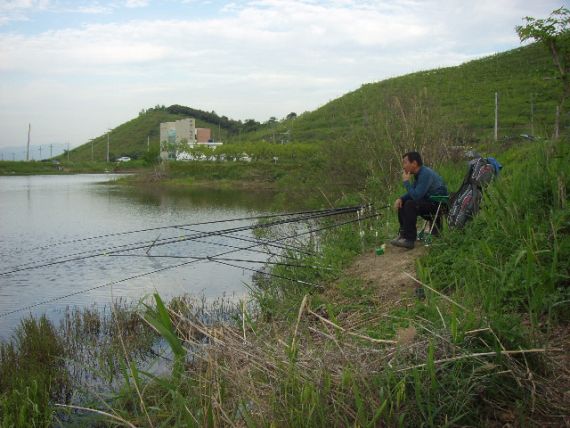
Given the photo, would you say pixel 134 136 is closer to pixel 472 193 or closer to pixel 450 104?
pixel 450 104

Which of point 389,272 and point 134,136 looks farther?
point 134,136

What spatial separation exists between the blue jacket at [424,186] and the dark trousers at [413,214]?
0.27ft

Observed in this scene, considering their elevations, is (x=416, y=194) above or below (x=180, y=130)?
below

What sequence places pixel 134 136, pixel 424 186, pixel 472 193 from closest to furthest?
pixel 472 193 → pixel 424 186 → pixel 134 136

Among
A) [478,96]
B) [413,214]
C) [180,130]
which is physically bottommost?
[413,214]

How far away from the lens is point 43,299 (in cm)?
970

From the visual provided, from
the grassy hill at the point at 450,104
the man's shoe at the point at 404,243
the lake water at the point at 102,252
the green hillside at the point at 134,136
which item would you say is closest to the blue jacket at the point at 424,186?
the man's shoe at the point at 404,243

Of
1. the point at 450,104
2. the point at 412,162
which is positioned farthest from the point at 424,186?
the point at 450,104

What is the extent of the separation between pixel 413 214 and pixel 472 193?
2.84 ft

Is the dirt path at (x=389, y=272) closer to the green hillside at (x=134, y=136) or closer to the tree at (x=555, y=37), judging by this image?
the tree at (x=555, y=37)

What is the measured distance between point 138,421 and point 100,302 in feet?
20.0

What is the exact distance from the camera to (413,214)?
268 inches

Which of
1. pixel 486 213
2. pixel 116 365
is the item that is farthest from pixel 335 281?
pixel 116 365

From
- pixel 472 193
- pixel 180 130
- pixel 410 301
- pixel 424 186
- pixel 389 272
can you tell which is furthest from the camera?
pixel 180 130
